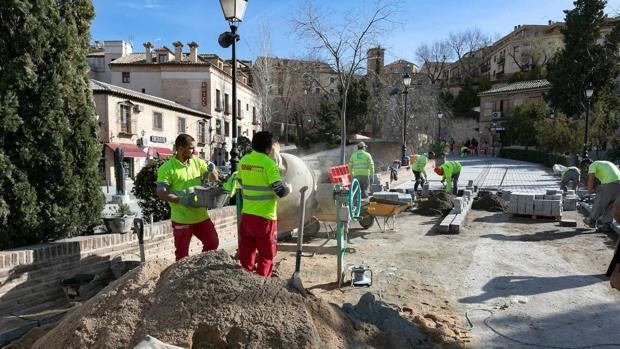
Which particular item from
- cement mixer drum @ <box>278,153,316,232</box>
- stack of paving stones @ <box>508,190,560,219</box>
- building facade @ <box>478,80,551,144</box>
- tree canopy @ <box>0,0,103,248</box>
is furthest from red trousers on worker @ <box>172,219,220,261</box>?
building facade @ <box>478,80,551,144</box>

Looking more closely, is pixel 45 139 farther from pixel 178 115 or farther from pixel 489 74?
pixel 489 74

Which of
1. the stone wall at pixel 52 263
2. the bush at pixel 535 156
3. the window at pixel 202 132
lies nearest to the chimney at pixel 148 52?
the window at pixel 202 132

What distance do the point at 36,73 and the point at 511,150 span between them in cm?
4093

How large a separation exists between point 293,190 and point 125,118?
83.1 ft

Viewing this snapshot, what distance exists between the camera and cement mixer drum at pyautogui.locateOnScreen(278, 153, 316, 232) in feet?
20.8

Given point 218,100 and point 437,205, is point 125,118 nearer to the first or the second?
point 218,100

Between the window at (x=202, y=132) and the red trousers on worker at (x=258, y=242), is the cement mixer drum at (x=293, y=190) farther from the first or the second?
the window at (x=202, y=132)

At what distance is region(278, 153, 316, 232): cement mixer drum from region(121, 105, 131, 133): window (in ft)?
80.2

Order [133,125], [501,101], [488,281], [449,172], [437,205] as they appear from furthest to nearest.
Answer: [501,101] < [133,125] < [449,172] < [437,205] < [488,281]

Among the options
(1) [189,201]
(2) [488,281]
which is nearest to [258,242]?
(1) [189,201]

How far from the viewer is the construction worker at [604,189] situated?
8.20 m

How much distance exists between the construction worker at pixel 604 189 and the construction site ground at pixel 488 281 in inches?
11.7

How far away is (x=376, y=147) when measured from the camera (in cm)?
3634

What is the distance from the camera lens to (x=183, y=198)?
4.67m
